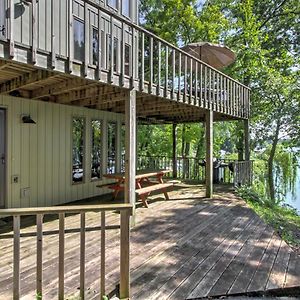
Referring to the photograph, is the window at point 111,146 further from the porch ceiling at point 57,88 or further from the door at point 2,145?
the door at point 2,145

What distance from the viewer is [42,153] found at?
6.56 metres

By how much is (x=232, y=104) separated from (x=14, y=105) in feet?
21.5

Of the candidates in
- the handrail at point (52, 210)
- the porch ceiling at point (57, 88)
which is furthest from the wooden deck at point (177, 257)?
the porch ceiling at point (57, 88)

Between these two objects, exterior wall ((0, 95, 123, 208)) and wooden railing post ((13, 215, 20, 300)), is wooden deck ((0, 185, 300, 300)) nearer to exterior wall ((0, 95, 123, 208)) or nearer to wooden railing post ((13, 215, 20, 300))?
wooden railing post ((13, 215, 20, 300))

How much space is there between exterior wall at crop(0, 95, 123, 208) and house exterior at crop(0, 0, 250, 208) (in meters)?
0.02

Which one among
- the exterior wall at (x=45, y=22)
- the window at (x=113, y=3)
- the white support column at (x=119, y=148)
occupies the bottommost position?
the white support column at (x=119, y=148)

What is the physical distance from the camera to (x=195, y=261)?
3795mm

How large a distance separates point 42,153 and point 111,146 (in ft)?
8.78

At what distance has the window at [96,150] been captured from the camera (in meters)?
8.14

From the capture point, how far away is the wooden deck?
10.1 ft

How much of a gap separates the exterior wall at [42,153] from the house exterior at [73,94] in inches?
0.9

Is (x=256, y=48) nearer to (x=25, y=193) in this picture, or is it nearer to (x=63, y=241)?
(x=25, y=193)

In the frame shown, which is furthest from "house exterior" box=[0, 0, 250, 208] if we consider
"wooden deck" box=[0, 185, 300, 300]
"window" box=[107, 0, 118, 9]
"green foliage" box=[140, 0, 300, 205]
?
"green foliage" box=[140, 0, 300, 205]

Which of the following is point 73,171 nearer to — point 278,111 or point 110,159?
point 110,159
